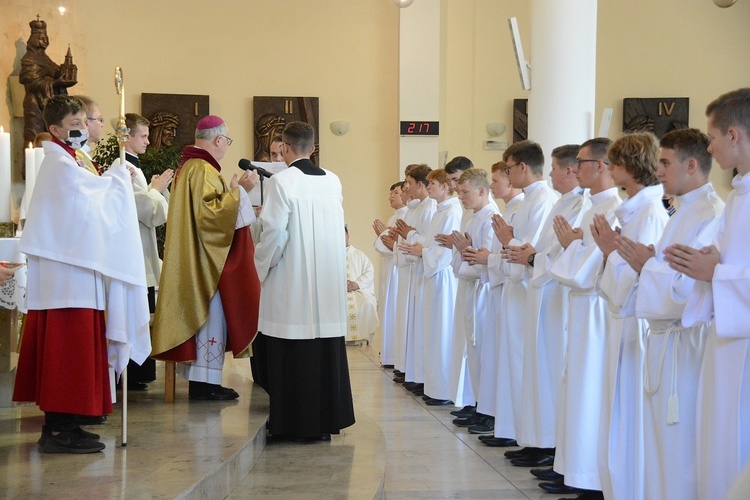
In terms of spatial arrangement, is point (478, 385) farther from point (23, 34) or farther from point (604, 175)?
point (23, 34)

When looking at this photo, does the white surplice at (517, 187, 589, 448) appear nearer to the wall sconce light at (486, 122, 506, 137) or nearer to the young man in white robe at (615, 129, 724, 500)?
the young man in white robe at (615, 129, 724, 500)

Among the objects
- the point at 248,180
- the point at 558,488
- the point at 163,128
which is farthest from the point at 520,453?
the point at 163,128

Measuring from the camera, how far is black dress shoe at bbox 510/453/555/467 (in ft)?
18.5

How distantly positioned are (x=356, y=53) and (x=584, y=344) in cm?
983

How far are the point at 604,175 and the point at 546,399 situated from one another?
1462 mm

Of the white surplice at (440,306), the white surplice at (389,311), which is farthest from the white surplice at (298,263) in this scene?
the white surplice at (389,311)

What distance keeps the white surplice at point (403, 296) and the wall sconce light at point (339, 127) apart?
483 centimetres

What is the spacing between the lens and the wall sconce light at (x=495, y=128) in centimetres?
1307

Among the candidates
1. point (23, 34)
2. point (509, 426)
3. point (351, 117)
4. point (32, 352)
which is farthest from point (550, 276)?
point (351, 117)

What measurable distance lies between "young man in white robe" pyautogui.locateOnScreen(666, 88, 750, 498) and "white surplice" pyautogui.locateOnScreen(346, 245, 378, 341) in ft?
26.0

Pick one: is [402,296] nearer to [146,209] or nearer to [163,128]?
[146,209]

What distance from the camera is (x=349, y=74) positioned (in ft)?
45.4

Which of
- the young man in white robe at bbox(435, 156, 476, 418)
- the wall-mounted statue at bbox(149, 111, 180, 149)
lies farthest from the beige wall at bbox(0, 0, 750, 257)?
the young man in white robe at bbox(435, 156, 476, 418)

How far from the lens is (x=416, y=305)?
27.7 feet
